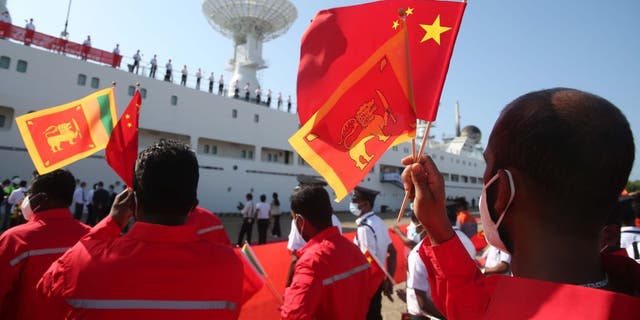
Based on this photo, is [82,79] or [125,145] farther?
[82,79]

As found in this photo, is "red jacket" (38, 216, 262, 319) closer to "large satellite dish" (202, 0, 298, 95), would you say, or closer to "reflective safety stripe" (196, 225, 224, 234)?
"reflective safety stripe" (196, 225, 224, 234)

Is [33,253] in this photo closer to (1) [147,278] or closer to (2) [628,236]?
(1) [147,278]

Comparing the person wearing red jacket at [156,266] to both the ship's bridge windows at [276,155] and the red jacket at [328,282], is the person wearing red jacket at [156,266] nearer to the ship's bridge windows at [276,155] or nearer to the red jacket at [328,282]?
the red jacket at [328,282]

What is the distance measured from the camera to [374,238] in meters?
3.73

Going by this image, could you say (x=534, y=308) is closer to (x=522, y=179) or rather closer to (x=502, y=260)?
(x=522, y=179)

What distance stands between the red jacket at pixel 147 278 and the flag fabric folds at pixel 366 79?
61 cm

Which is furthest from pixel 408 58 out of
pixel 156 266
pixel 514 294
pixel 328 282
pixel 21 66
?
pixel 21 66

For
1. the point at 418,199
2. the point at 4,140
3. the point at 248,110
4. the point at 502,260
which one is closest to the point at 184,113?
the point at 248,110

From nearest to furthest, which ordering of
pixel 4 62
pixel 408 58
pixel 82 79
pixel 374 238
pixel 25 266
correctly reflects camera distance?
pixel 408 58, pixel 25 266, pixel 374 238, pixel 4 62, pixel 82 79

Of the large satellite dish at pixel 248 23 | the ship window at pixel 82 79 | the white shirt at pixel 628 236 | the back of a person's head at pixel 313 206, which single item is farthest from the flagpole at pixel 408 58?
the large satellite dish at pixel 248 23

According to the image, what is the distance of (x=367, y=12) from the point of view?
5.34ft

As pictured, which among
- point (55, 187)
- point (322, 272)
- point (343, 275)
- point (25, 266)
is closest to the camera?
point (25, 266)

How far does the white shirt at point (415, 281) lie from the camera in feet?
8.30

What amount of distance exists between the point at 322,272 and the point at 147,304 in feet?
3.53
